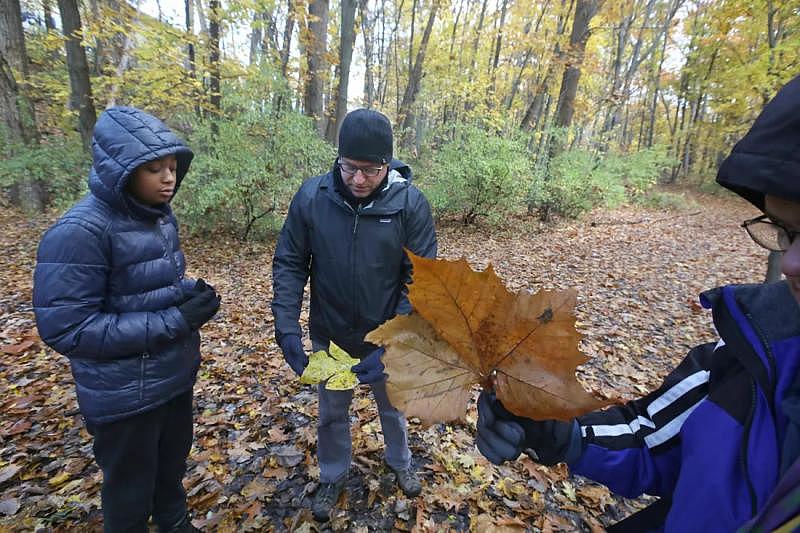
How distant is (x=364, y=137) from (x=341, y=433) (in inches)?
71.1

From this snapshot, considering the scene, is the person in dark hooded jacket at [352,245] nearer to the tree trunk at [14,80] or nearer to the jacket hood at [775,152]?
the jacket hood at [775,152]

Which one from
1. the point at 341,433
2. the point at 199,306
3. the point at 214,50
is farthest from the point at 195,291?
the point at 214,50

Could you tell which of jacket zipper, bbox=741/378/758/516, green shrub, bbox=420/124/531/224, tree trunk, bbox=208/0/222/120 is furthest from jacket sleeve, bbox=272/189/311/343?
green shrub, bbox=420/124/531/224

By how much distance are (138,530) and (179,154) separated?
1.88 m

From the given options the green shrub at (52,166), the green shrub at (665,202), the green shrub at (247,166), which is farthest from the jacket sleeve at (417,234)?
the green shrub at (665,202)

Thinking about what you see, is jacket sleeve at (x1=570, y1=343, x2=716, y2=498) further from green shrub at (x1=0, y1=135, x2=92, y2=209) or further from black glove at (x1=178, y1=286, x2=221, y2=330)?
green shrub at (x1=0, y1=135, x2=92, y2=209)

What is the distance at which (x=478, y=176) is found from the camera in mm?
9664

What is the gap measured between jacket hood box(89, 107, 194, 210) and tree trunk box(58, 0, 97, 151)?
9305mm

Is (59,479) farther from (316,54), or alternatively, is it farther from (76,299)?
(316,54)

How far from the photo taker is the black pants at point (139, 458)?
1.59 meters

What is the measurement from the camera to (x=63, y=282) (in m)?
1.42

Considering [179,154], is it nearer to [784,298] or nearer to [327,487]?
[327,487]

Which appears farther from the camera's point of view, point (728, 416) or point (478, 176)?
point (478, 176)

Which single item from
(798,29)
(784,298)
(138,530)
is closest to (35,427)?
(138,530)
